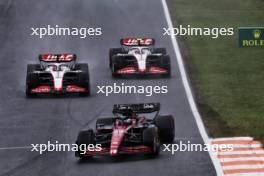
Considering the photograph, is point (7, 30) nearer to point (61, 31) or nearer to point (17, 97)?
point (61, 31)

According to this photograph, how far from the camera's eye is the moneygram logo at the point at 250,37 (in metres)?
37.4

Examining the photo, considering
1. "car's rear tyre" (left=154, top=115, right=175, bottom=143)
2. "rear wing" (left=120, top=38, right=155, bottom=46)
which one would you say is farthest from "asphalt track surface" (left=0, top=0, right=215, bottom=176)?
"rear wing" (left=120, top=38, right=155, bottom=46)

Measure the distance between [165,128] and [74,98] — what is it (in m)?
7.38

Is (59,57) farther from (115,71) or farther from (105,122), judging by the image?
(105,122)

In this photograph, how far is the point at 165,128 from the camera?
21641 millimetres

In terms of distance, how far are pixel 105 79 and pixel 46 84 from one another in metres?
3.41

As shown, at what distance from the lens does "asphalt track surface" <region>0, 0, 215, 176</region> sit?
65.3ft

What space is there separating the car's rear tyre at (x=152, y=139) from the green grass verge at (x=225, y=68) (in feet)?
8.90

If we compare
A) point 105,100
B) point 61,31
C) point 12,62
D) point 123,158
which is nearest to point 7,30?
point 61,31

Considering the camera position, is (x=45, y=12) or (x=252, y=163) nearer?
(x=252, y=163)

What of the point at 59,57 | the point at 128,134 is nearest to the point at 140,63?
the point at 59,57

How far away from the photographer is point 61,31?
42688mm

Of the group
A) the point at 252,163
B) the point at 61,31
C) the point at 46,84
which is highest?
the point at 61,31

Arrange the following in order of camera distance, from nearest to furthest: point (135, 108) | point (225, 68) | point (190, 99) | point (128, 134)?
point (128, 134)
point (135, 108)
point (190, 99)
point (225, 68)
